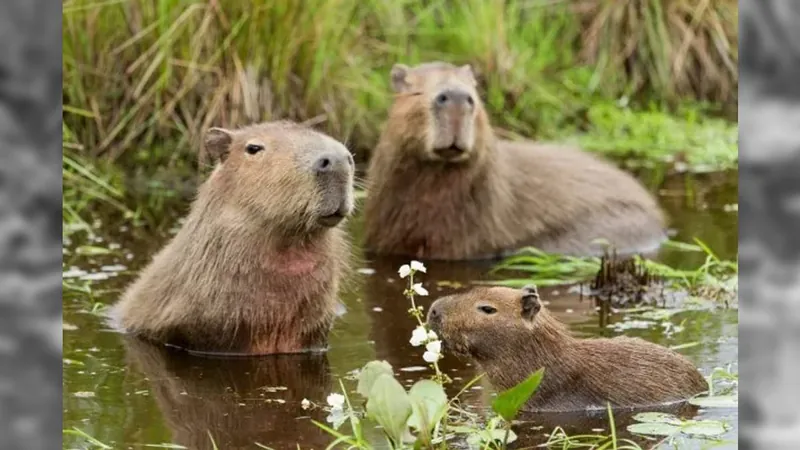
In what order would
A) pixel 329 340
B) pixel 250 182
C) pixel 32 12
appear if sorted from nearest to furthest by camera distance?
1. pixel 32 12
2. pixel 250 182
3. pixel 329 340

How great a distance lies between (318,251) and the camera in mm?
6000

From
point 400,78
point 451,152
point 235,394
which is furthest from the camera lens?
point 400,78

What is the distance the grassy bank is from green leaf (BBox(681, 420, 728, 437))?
5.15m

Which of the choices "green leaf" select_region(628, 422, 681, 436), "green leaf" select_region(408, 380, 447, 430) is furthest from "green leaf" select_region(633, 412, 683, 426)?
"green leaf" select_region(408, 380, 447, 430)

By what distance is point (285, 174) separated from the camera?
18.9ft

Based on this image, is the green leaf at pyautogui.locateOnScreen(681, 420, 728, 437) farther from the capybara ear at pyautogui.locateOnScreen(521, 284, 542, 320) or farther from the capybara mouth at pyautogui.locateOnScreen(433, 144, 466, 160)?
the capybara mouth at pyautogui.locateOnScreen(433, 144, 466, 160)

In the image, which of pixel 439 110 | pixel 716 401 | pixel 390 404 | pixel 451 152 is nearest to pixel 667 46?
pixel 451 152

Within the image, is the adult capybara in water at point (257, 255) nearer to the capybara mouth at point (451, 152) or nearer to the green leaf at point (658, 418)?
the green leaf at point (658, 418)

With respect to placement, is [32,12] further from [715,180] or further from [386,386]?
[715,180]

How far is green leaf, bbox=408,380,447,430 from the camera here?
4078 mm

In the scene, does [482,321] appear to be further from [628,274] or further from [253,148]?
[628,274]

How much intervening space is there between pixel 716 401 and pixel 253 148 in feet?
7.00

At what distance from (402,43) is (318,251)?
6332 millimetres

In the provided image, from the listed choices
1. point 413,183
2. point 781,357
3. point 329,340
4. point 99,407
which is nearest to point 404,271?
point 99,407
